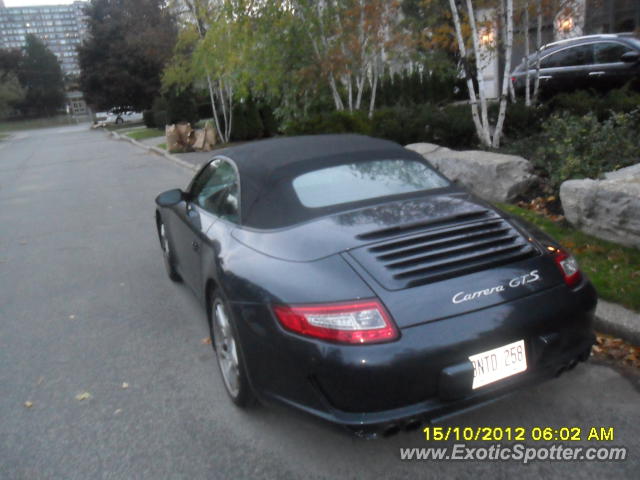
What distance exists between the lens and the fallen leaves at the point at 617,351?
3586mm

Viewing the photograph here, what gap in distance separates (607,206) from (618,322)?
156cm

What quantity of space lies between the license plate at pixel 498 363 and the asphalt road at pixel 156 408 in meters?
0.44

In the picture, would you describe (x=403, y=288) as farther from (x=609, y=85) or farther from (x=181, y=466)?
(x=609, y=85)

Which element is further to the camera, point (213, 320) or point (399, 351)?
point (213, 320)

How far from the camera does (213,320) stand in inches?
145

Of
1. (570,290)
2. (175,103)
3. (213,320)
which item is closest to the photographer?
(570,290)

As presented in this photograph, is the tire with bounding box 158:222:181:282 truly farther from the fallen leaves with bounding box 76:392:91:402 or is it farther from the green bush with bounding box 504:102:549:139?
the green bush with bounding box 504:102:549:139

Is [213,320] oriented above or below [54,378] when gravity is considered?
above

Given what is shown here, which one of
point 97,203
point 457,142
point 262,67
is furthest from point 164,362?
point 262,67

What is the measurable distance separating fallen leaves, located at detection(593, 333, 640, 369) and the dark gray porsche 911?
80 centimetres

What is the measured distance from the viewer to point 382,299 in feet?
8.57

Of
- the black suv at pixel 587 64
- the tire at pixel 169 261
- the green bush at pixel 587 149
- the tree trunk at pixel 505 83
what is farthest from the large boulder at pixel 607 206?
the black suv at pixel 587 64

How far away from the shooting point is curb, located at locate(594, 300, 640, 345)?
3.73 m

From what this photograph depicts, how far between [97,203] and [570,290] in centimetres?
997
